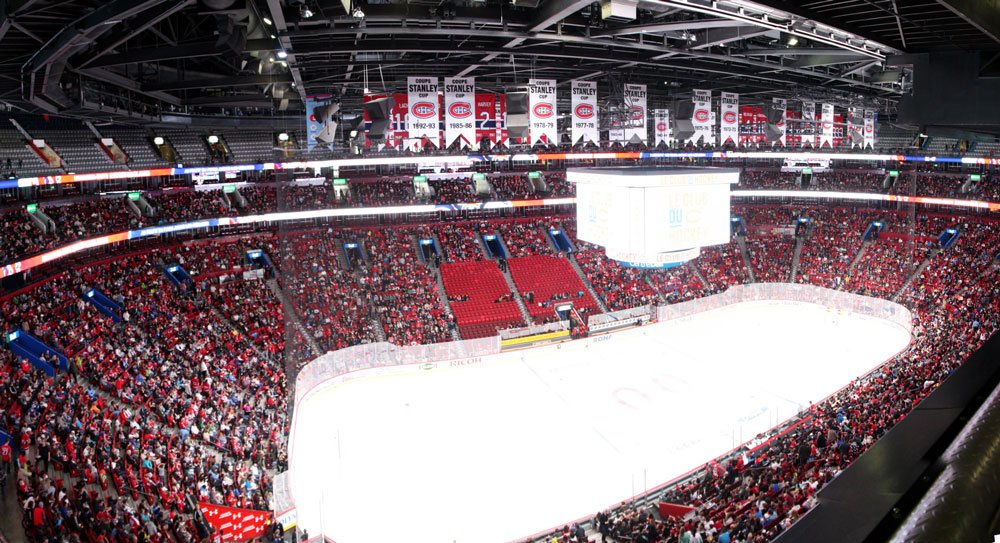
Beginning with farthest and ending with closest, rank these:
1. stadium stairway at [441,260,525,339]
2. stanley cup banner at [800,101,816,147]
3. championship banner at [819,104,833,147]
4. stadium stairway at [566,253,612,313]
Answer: stadium stairway at [566,253,612,313] < championship banner at [819,104,833,147] < stanley cup banner at [800,101,816,147] < stadium stairway at [441,260,525,339]

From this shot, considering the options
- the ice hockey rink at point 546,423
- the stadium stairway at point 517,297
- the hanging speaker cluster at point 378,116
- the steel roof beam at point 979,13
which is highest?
the hanging speaker cluster at point 378,116

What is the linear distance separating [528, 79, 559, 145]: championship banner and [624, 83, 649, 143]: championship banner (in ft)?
19.0

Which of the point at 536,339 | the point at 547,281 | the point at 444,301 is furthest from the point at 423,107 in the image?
the point at 547,281

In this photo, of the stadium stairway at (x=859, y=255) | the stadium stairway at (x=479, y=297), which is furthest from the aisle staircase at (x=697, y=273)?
the stadium stairway at (x=479, y=297)

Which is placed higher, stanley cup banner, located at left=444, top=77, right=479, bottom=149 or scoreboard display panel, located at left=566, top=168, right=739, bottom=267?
stanley cup banner, located at left=444, top=77, right=479, bottom=149

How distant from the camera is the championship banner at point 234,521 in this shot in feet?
47.0

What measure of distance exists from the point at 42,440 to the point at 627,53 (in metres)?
20.9

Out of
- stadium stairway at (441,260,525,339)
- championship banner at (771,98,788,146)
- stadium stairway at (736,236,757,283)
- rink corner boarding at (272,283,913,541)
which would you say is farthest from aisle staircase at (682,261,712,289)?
stadium stairway at (441,260,525,339)

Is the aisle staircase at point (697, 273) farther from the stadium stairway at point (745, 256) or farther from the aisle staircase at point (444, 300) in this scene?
the aisle staircase at point (444, 300)

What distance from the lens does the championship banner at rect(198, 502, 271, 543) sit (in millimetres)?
14328

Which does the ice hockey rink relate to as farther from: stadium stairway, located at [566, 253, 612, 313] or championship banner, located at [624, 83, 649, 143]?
championship banner, located at [624, 83, 649, 143]

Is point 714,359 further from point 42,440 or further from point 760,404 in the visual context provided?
point 42,440

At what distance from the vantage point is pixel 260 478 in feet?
56.2

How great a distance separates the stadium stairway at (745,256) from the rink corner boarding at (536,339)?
3849mm
